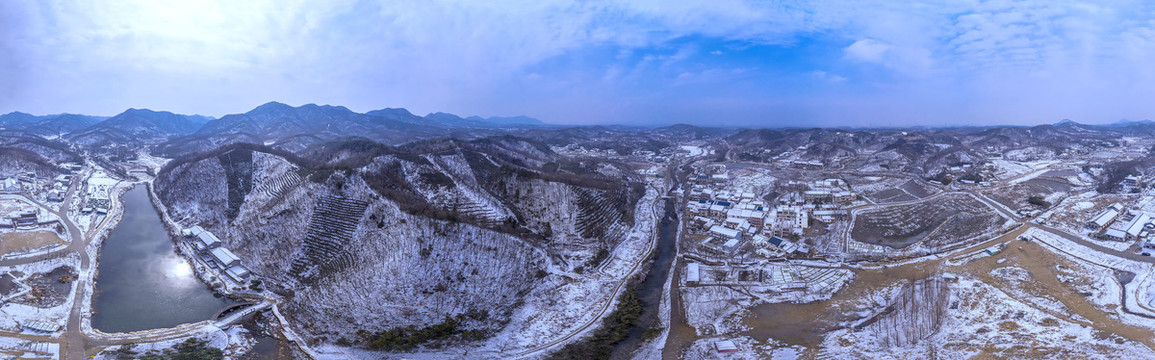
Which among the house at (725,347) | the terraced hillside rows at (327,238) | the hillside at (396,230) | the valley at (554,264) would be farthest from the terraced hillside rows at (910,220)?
the terraced hillside rows at (327,238)

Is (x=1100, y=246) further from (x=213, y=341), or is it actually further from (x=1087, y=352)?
(x=213, y=341)

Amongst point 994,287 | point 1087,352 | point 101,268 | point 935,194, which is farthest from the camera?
point 935,194

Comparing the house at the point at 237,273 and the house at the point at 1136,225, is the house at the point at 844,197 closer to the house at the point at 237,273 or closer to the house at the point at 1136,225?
the house at the point at 1136,225

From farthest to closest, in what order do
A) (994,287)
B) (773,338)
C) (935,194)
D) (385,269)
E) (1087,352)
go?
(935,194)
(385,269)
(994,287)
(773,338)
(1087,352)

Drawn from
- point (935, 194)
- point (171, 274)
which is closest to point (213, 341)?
point (171, 274)

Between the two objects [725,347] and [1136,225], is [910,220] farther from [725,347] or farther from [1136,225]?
[725,347]

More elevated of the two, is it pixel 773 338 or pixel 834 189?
pixel 834 189
